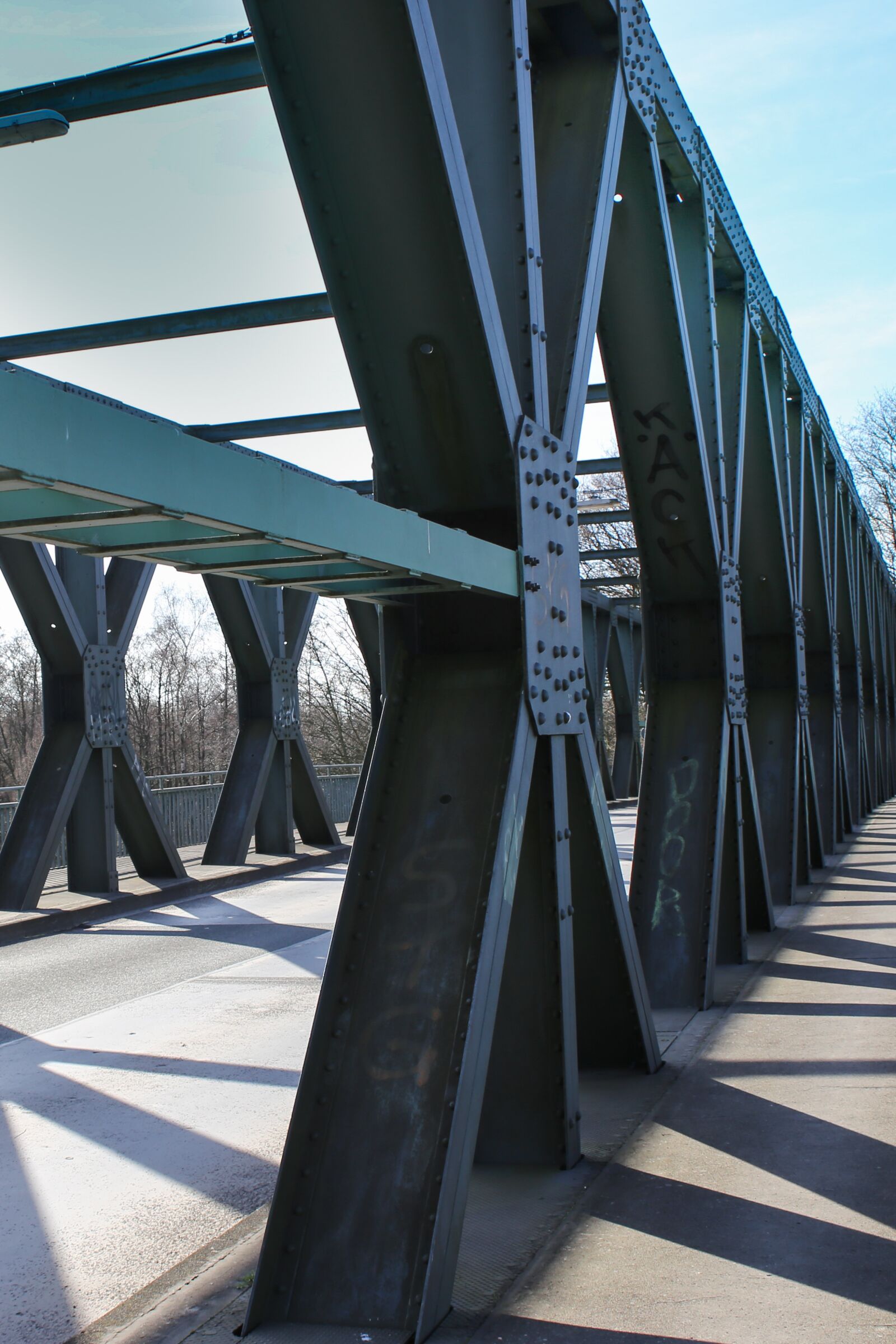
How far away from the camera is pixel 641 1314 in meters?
3.09

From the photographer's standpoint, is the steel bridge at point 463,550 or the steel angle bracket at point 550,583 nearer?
the steel bridge at point 463,550

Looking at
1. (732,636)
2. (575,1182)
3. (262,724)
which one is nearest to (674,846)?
(732,636)

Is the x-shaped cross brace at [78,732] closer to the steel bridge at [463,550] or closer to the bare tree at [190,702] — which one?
the steel bridge at [463,550]

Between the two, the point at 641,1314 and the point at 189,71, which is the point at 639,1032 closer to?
the point at 641,1314

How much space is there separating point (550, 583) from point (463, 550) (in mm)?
850

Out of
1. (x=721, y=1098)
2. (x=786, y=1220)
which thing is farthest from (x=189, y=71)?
(x=786, y=1220)

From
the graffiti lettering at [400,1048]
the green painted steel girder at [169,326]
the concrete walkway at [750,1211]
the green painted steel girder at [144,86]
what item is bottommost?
the concrete walkway at [750,1211]

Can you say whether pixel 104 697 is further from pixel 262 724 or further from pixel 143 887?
pixel 262 724

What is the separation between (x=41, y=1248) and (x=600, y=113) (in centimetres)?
502

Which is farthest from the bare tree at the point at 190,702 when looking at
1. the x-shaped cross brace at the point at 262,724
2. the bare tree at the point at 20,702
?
the x-shaped cross brace at the point at 262,724

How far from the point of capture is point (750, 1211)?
381cm

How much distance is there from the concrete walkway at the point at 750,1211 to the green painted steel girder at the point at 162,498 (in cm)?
195

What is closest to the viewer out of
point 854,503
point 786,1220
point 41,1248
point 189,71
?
point 786,1220

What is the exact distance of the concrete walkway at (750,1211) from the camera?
3.06m
